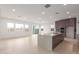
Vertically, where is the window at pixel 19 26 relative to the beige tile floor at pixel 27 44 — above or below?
above

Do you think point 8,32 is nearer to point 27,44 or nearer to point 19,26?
point 19,26

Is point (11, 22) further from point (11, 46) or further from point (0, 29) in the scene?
point (11, 46)

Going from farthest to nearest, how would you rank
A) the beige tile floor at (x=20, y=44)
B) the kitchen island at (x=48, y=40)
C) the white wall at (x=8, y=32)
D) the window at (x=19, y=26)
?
the window at (x=19, y=26), the kitchen island at (x=48, y=40), the beige tile floor at (x=20, y=44), the white wall at (x=8, y=32)

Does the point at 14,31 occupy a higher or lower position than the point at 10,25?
lower

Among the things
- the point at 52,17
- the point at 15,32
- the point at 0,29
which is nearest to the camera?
the point at 0,29

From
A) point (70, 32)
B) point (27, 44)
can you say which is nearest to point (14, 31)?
point (27, 44)

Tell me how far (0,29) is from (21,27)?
2.48 feet

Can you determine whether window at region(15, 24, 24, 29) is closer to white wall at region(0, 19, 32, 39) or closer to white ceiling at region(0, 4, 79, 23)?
white wall at region(0, 19, 32, 39)

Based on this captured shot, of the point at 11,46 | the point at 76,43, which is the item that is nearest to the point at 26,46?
the point at 11,46

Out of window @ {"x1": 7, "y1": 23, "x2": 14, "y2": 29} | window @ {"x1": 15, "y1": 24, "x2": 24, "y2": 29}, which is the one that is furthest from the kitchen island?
window @ {"x1": 7, "y1": 23, "x2": 14, "y2": 29}

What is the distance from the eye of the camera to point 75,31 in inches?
121

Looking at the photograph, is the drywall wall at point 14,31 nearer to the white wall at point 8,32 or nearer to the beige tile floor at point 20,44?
the white wall at point 8,32

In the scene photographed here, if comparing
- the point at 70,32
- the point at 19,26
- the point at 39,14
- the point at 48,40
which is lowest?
the point at 48,40

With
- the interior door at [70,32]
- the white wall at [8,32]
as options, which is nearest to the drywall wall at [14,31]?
the white wall at [8,32]
